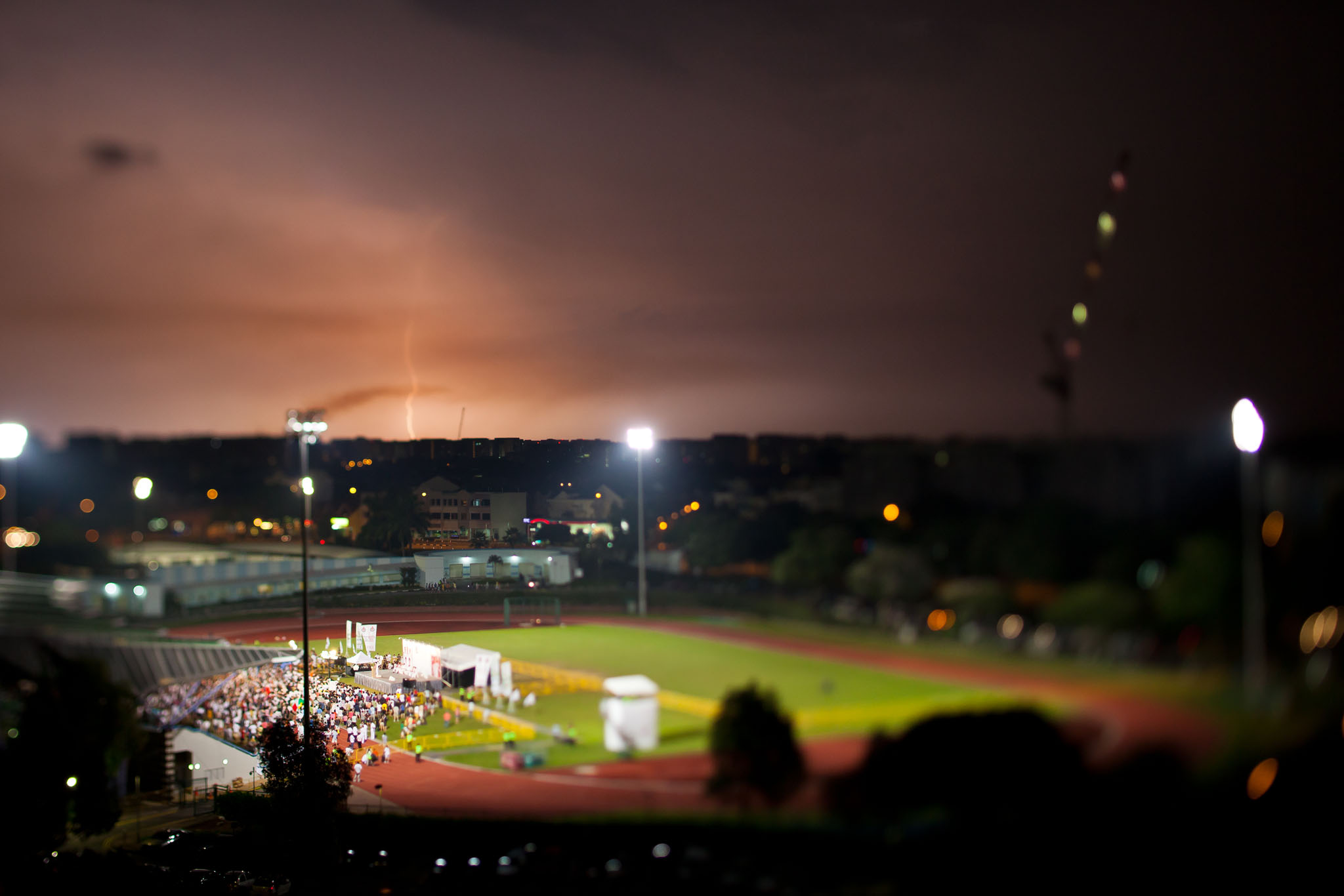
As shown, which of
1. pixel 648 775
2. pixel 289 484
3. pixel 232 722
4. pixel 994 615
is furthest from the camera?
pixel 289 484

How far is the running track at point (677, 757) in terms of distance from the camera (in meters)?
4.71

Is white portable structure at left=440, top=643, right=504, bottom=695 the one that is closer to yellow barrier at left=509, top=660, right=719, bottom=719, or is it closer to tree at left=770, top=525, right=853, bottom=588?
yellow barrier at left=509, top=660, right=719, bottom=719

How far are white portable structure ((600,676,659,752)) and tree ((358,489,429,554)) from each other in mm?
3061

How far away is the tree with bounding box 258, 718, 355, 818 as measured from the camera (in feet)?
23.1

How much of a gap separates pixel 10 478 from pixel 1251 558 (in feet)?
40.0

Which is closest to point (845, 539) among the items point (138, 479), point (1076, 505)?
point (1076, 505)

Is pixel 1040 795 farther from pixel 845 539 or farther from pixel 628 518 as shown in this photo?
pixel 628 518

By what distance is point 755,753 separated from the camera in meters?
5.27

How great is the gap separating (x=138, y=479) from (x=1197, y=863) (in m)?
9.82

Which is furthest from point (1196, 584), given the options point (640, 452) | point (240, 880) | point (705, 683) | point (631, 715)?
point (240, 880)

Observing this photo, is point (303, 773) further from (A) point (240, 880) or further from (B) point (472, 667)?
(B) point (472, 667)

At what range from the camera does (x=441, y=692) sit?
714 cm

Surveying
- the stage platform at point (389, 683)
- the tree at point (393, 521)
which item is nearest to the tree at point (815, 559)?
the stage platform at point (389, 683)

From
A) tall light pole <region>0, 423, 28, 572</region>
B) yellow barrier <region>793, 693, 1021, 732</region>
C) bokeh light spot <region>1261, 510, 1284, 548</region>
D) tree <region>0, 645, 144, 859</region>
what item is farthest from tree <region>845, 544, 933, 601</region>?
tall light pole <region>0, 423, 28, 572</region>
